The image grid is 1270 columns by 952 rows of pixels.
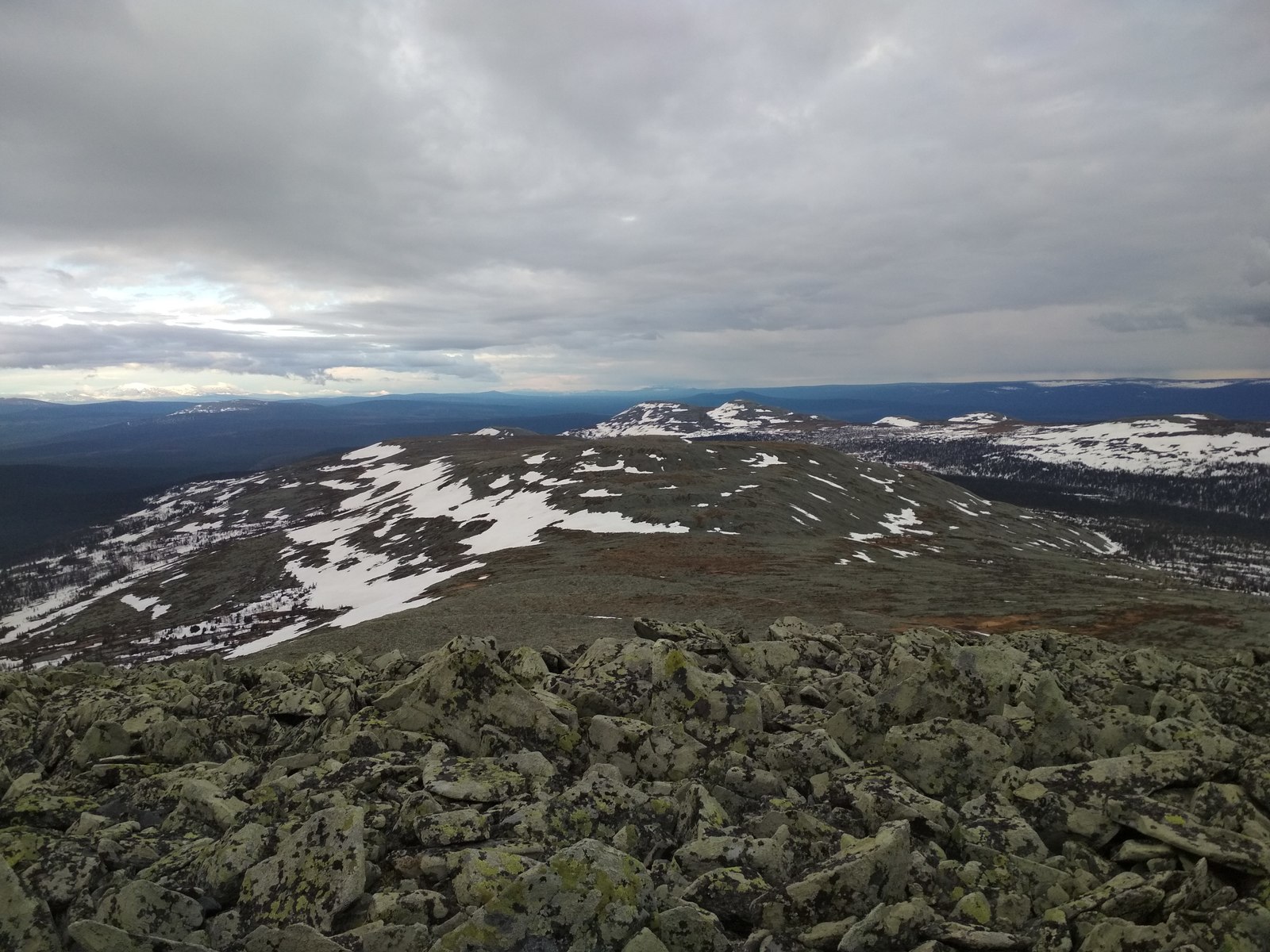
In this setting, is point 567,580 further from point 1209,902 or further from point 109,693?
point 1209,902

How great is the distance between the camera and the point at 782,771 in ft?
39.0

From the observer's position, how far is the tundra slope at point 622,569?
53156 millimetres

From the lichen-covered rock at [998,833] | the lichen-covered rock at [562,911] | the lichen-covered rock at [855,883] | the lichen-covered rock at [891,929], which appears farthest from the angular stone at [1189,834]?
the lichen-covered rock at [562,911]

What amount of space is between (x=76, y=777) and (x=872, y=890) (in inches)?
584

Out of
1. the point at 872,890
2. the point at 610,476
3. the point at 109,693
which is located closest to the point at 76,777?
the point at 109,693

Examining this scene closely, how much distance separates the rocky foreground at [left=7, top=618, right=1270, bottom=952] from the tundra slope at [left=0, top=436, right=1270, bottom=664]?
26.6 m

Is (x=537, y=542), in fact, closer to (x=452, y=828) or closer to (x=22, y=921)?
(x=452, y=828)

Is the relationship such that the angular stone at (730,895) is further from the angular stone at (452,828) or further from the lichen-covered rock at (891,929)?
the angular stone at (452,828)

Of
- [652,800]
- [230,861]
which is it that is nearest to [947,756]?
[652,800]

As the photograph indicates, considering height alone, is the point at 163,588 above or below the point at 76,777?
below

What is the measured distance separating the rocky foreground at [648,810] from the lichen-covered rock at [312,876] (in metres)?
0.04

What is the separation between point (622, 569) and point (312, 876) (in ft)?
211

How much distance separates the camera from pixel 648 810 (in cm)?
1041

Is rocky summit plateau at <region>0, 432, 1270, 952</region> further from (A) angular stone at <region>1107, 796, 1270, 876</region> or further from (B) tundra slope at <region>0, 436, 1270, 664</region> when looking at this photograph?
A: (B) tundra slope at <region>0, 436, 1270, 664</region>
